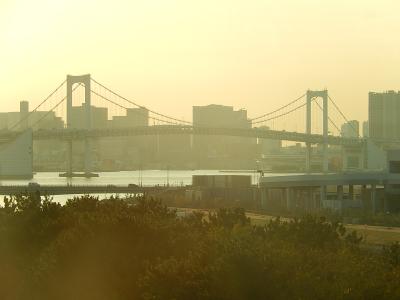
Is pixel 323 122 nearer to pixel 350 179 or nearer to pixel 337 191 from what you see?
pixel 337 191

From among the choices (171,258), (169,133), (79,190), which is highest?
(169,133)

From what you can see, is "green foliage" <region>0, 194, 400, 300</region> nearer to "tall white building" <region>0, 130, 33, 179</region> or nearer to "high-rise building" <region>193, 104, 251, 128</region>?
"tall white building" <region>0, 130, 33, 179</region>

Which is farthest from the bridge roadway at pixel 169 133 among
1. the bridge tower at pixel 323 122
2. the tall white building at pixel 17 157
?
the tall white building at pixel 17 157

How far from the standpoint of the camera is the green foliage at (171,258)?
8164 mm

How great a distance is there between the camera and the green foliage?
8.16 m

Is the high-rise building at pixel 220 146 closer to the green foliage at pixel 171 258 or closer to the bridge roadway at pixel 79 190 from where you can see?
the bridge roadway at pixel 79 190

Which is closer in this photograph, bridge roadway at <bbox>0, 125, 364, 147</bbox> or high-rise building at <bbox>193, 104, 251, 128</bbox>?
bridge roadway at <bbox>0, 125, 364, 147</bbox>

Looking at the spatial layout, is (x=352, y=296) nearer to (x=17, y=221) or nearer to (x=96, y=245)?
(x=96, y=245)

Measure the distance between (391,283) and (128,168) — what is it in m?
90.2

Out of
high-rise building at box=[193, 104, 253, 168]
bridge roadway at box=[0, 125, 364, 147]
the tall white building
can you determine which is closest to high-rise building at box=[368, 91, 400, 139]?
high-rise building at box=[193, 104, 253, 168]

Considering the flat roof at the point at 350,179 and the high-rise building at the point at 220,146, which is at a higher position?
the high-rise building at the point at 220,146

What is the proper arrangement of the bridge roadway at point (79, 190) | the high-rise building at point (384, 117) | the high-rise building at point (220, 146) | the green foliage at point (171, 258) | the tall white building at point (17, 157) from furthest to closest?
the high-rise building at point (220, 146) < the high-rise building at point (384, 117) < the tall white building at point (17, 157) < the bridge roadway at point (79, 190) < the green foliage at point (171, 258)

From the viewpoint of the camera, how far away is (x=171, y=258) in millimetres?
10234

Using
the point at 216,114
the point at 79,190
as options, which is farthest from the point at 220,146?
the point at 79,190
